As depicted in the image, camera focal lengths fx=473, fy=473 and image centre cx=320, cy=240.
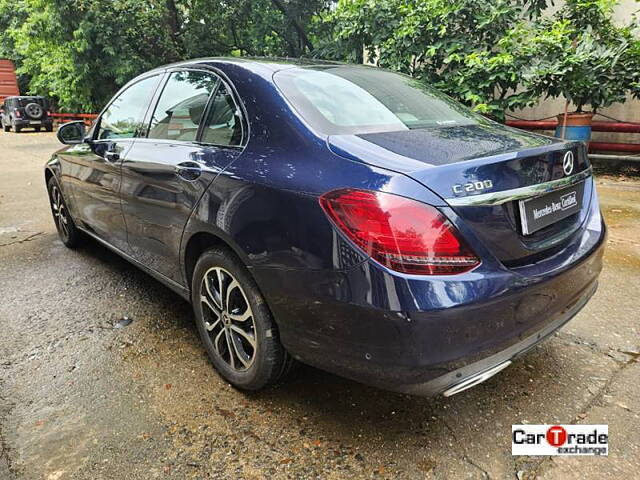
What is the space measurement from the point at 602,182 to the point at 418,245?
7.04m

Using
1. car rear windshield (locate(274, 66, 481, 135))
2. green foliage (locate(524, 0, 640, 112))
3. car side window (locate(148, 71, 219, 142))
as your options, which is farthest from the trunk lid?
green foliage (locate(524, 0, 640, 112))

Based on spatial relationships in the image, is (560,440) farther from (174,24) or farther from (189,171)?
(174,24)

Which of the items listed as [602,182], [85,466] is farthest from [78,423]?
[602,182]

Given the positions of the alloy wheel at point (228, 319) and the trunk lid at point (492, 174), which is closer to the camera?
the trunk lid at point (492, 174)

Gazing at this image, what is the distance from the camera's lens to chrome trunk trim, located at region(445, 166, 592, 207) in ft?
5.23

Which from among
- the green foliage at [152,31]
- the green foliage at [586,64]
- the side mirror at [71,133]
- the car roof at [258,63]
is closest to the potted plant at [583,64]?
the green foliage at [586,64]

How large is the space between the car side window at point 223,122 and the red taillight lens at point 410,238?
0.87 metres

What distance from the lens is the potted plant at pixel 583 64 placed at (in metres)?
6.84

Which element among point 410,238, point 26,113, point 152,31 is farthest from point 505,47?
point 26,113

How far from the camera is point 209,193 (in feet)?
7.10

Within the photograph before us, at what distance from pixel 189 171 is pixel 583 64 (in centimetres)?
677

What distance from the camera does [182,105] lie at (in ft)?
8.84

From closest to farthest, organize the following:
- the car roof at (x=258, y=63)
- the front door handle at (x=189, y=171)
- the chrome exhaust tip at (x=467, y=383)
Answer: the chrome exhaust tip at (x=467, y=383) < the front door handle at (x=189, y=171) < the car roof at (x=258, y=63)

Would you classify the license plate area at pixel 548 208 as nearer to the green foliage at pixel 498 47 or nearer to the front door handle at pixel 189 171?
the front door handle at pixel 189 171
